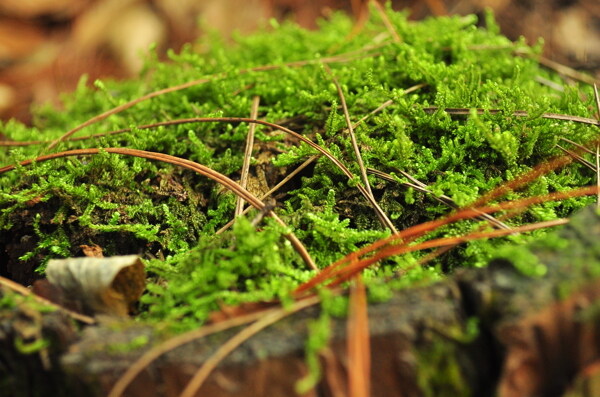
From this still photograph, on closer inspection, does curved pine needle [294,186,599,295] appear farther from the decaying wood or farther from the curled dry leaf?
the curled dry leaf

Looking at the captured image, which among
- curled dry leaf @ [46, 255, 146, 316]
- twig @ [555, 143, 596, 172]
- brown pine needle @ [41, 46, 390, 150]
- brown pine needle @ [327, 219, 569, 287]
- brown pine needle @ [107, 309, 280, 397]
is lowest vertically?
twig @ [555, 143, 596, 172]

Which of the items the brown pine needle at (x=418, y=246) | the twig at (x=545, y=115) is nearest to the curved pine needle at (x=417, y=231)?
the brown pine needle at (x=418, y=246)

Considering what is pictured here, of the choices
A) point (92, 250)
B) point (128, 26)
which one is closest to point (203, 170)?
point (92, 250)

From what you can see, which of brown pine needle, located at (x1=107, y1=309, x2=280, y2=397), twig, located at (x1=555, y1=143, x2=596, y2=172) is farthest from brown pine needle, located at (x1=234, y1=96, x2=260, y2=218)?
twig, located at (x1=555, y1=143, x2=596, y2=172)

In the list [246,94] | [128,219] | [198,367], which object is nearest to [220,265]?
[198,367]

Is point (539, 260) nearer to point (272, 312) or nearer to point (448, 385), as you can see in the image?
point (448, 385)
